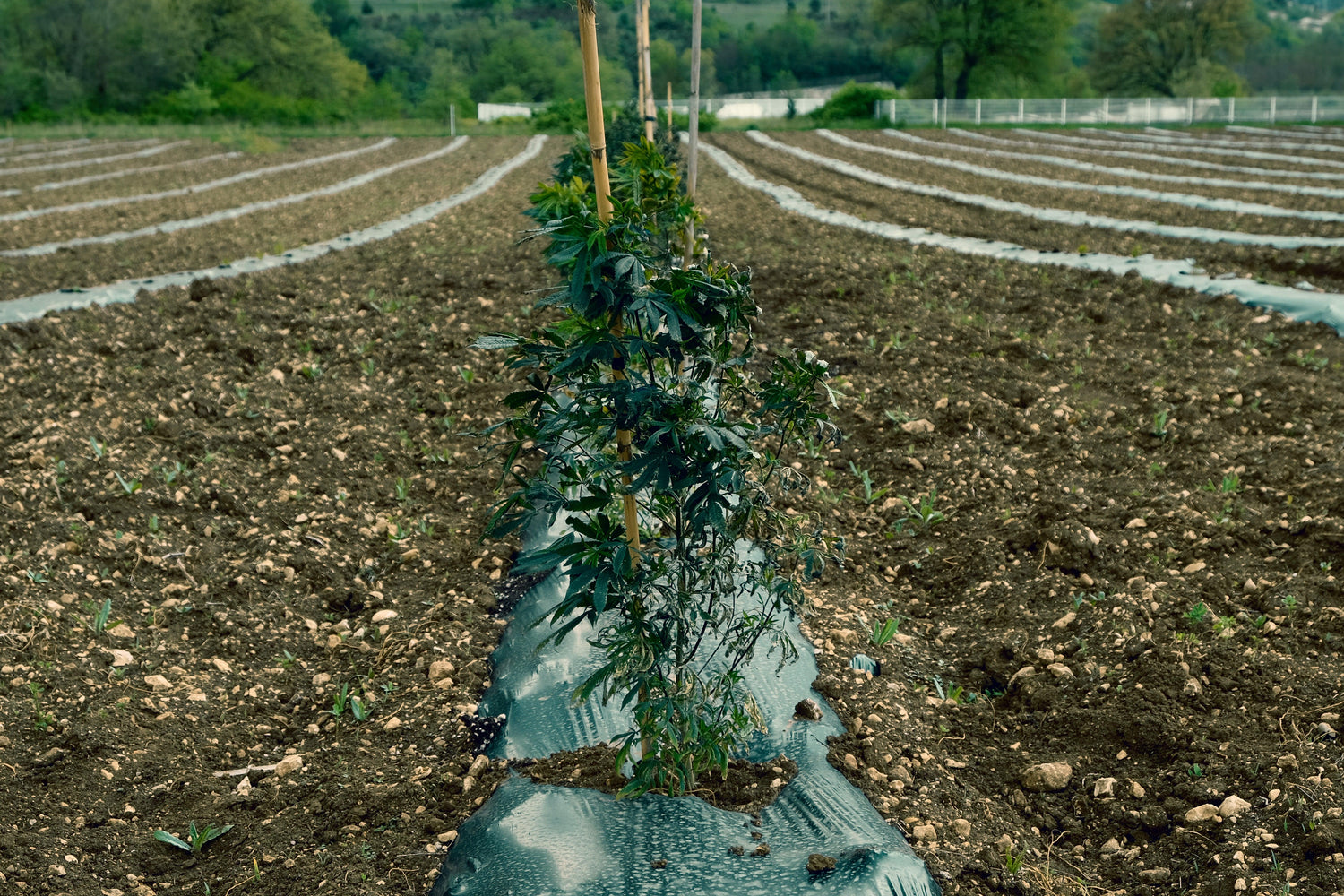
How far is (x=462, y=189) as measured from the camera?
45.3 feet

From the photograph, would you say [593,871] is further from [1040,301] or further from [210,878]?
[1040,301]

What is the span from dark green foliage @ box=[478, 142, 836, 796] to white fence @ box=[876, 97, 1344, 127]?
30447 mm

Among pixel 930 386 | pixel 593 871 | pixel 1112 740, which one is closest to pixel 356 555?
pixel 593 871

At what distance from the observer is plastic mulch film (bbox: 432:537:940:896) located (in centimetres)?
198

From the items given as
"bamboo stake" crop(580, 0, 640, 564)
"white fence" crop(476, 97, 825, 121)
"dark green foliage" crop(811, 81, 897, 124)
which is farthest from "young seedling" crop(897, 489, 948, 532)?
"white fence" crop(476, 97, 825, 121)

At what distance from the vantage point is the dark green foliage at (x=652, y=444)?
1806mm

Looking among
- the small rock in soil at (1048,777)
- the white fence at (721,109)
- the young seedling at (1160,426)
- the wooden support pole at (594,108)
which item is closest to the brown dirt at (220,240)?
the wooden support pole at (594,108)

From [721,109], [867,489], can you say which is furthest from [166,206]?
[721,109]

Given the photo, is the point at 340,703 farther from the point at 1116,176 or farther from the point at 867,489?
the point at 1116,176

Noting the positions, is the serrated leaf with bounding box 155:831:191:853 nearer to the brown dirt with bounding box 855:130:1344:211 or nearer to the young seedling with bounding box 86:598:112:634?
the young seedling with bounding box 86:598:112:634

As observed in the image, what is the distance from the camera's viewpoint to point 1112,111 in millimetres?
33812

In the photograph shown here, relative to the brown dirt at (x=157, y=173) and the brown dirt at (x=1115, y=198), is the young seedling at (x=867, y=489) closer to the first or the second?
the brown dirt at (x=1115, y=198)

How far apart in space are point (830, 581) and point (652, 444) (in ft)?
6.06

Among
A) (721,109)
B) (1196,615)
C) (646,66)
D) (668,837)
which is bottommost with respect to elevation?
(668,837)
